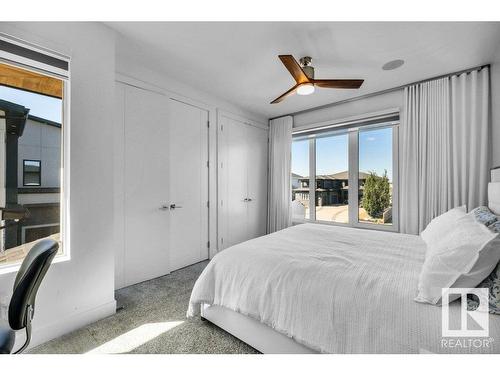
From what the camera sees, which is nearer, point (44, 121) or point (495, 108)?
point (44, 121)

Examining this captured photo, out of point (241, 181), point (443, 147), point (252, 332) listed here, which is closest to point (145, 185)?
point (241, 181)

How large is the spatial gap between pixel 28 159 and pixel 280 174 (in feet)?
11.4

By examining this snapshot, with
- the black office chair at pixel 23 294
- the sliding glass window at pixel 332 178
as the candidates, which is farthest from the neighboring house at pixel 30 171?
the sliding glass window at pixel 332 178

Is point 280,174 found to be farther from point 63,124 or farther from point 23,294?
point 23,294

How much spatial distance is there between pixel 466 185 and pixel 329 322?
8.44 ft

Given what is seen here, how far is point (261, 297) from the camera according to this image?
146 centimetres

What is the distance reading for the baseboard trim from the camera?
158 centimetres

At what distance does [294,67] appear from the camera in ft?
6.42

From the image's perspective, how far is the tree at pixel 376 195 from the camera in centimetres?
342

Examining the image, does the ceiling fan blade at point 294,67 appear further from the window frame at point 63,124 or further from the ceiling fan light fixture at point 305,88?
the window frame at point 63,124

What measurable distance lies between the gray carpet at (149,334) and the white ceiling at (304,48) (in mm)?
2500

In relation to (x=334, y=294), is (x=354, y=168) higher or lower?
higher
